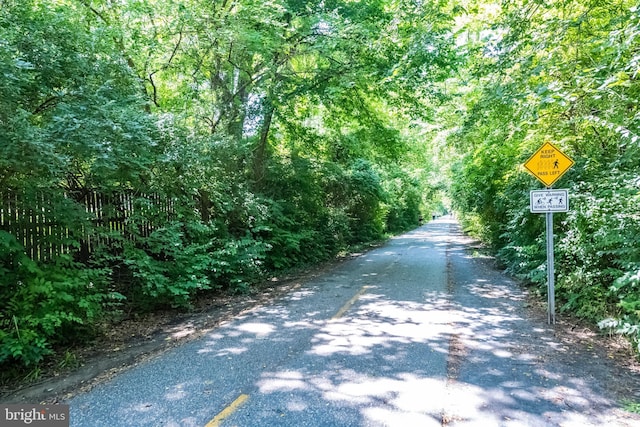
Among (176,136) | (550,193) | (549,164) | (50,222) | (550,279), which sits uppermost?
(176,136)

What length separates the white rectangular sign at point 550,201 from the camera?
623 cm

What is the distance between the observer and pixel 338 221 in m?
16.9

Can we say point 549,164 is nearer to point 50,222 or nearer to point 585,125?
point 585,125

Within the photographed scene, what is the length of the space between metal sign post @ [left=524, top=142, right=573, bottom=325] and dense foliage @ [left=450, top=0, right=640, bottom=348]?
0.38 m

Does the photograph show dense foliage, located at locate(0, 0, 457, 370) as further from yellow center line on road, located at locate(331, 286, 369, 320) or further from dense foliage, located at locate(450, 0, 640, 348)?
yellow center line on road, located at locate(331, 286, 369, 320)

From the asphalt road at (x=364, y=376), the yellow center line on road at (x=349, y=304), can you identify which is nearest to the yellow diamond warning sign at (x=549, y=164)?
the asphalt road at (x=364, y=376)

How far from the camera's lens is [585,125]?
7.02 metres

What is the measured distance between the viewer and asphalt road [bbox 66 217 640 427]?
3461mm

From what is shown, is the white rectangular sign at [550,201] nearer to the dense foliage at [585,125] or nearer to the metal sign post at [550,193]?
the metal sign post at [550,193]

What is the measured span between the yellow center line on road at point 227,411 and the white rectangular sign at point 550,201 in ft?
17.5

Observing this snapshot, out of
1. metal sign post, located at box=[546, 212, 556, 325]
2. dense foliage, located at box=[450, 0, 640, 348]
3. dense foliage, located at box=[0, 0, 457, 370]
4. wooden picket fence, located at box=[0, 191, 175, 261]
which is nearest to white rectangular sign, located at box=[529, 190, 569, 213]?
metal sign post, located at box=[546, 212, 556, 325]

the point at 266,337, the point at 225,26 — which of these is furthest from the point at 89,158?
the point at 225,26

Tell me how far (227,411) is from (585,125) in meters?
7.41

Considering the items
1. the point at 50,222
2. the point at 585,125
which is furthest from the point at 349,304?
the point at 585,125
